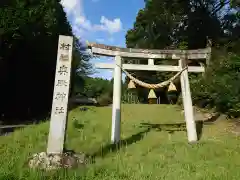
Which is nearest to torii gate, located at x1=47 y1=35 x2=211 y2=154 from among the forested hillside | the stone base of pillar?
the stone base of pillar

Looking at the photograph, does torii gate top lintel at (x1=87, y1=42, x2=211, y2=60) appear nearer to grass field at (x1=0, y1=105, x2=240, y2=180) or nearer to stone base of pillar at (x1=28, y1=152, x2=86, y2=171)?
grass field at (x1=0, y1=105, x2=240, y2=180)

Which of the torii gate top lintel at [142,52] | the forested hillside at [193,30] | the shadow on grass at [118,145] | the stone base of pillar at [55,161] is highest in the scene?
the forested hillside at [193,30]

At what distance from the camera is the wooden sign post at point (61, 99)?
7134mm

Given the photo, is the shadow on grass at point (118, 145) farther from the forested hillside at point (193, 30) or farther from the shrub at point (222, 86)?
the forested hillside at point (193, 30)

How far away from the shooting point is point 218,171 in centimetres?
641

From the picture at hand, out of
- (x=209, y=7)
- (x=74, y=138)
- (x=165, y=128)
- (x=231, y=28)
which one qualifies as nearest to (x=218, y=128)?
(x=165, y=128)

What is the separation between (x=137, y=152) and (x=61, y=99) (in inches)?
100

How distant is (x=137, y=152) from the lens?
27.5 feet

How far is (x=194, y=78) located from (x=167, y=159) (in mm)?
10275

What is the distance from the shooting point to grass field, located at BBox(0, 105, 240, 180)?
5.74m

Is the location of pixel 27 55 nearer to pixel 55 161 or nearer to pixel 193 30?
pixel 193 30

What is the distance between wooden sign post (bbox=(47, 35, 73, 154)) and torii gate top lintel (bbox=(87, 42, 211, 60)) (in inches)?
115

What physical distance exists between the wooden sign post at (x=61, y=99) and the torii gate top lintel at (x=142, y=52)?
2916 millimetres

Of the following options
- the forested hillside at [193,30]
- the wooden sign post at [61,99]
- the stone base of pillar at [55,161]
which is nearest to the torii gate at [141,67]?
the wooden sign post at [61,99]
